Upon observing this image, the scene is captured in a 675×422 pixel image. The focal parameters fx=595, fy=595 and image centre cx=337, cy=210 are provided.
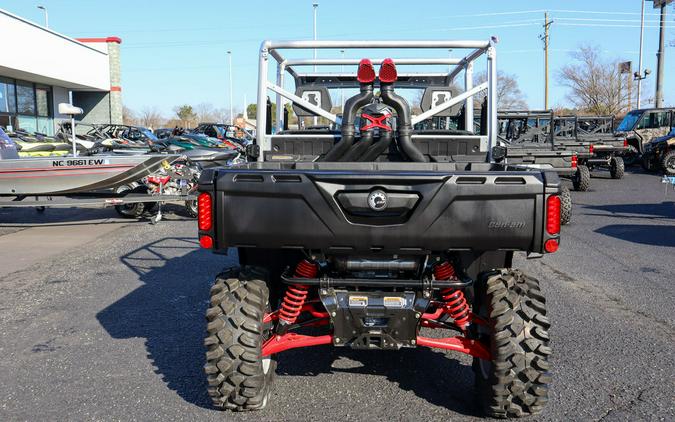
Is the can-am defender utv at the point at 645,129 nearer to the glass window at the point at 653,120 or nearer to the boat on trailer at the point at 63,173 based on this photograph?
the glass window at the point at 653,120

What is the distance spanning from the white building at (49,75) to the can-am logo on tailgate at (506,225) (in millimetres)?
25146

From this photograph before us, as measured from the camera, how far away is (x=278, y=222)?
3164 mm

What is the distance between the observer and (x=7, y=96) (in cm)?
2772

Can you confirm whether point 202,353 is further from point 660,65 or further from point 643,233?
point 660,65

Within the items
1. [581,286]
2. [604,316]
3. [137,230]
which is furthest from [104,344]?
[137,230]

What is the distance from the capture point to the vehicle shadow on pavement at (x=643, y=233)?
358 inches

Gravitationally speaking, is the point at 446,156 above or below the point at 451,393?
above

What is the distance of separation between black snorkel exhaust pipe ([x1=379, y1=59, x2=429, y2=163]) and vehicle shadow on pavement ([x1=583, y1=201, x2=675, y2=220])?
8867mm

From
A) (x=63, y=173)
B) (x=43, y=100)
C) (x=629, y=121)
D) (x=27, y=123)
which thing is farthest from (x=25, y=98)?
(x=629, y=121)

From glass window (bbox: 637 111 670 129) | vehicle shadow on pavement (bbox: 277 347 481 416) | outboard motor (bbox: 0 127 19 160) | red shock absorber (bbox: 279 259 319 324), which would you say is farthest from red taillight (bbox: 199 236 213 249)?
glass window (bbox: 637 111 670 129)

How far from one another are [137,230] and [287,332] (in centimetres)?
723

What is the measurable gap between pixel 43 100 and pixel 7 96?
415 cm

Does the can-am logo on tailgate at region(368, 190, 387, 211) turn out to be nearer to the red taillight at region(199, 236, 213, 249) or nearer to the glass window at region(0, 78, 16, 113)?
the red taillight at region(199, 236, 213, 249)

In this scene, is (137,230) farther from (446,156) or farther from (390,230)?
(390,230)
